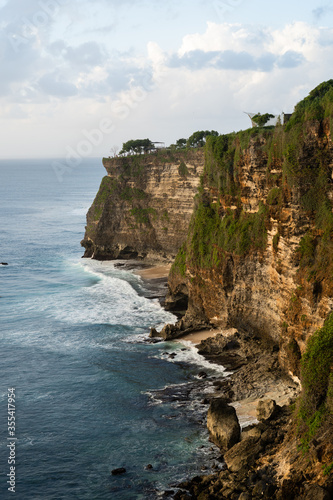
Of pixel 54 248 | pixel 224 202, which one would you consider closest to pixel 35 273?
pixel 54 248

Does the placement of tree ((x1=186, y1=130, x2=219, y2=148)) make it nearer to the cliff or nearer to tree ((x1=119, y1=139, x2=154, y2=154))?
tree ((x1=119, y1=139, x2=154, y2=154))

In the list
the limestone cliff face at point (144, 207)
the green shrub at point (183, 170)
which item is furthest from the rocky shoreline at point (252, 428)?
the green shrub at point (183, 170)

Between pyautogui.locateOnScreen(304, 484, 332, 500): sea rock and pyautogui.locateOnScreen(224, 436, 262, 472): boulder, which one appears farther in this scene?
Answer: pyautogui.locateOnScreen(224, 436, 262, 472): boulder

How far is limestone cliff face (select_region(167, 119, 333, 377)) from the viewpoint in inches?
1373

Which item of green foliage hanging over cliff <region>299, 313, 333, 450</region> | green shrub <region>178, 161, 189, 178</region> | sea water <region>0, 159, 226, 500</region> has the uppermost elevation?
green shrub <region>178, 161, 189, 178</region>

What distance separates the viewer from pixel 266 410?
33000mm

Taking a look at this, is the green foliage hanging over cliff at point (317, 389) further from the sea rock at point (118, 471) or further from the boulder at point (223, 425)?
the sea rock at point (118, 471)

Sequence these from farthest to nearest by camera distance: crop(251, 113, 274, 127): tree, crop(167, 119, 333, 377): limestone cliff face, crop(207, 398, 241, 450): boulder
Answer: crop(251, 113, 274, 127): tree
crop(167, 119, 333, 377): limestone cliff face
crop(207, 398, 241, 450): boulder

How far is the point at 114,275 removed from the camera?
3061 inches

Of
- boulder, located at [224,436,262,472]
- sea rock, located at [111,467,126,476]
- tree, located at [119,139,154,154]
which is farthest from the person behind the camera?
tree, located at [119,139,154,154]

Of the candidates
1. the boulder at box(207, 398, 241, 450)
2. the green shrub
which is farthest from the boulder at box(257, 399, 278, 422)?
the green shrub

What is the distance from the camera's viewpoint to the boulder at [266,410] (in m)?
32.7

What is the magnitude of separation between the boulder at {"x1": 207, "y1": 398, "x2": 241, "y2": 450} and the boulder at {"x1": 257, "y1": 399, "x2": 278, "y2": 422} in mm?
1581

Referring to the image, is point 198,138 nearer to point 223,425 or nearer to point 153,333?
point 153,333
